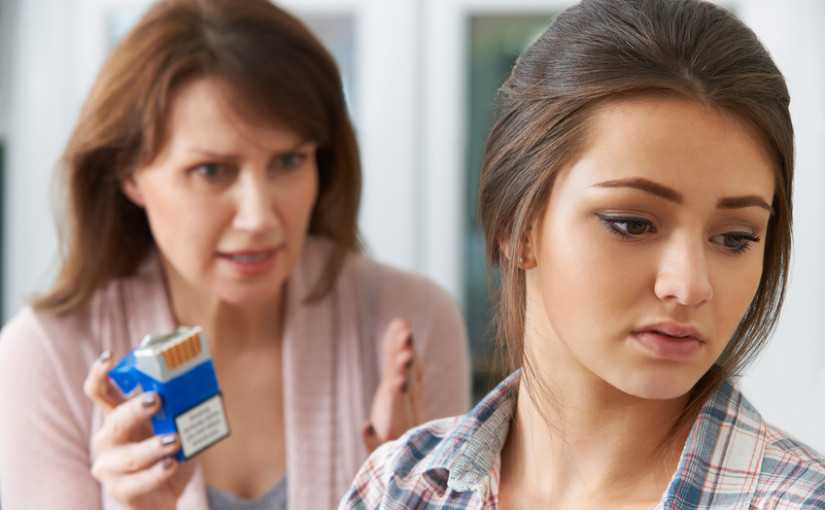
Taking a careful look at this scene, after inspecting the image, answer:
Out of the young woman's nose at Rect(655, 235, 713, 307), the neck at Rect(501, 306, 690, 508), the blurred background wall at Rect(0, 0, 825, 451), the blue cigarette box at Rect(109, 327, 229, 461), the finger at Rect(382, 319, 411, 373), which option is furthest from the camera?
the blurred background wall at Rect(0, 0, 825, 451)

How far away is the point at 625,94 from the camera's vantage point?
75 centimetres

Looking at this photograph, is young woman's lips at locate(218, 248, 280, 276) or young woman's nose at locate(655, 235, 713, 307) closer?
young woman's nose at locate(655, 235, 713, 307)

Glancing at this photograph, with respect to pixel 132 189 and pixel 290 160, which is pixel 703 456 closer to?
pixel 290 160

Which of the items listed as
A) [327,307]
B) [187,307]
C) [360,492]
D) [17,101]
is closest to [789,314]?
[327,307]

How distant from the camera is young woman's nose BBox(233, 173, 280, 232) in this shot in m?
1.24

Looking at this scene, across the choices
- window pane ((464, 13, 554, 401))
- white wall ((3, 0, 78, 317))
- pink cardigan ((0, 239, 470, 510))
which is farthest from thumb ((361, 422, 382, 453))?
white wall ((3, 0, 78, 317))

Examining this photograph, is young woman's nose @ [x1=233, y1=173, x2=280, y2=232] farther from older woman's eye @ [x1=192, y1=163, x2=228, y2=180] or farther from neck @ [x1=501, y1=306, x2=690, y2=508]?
neck @ [x1=501, y1=306, x2=690, y2=508]

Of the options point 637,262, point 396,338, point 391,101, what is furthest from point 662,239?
point 391,101

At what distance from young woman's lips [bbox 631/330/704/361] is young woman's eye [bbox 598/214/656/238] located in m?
0.06

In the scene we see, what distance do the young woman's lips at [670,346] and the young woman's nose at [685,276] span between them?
3cm

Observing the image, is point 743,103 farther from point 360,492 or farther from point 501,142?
point 360,492

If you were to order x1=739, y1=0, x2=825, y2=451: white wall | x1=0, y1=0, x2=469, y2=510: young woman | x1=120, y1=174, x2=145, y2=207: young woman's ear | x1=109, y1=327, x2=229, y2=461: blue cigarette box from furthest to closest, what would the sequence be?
x1=739, y1=0, x2=825, y2=451: white wall < x1=120, y1=174, x2=145, y2=207: young woman's ear < x1=0, y1=0, x2=469, y2=510: young woman < x1=109, y1=327, x2=229, y2=461: blue cigarette box

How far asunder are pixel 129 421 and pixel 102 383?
62mm

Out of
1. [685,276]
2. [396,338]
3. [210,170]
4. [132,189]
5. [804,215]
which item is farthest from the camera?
[804,215]
